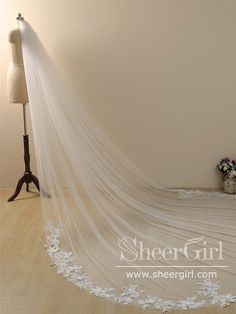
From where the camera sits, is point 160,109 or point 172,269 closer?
point 172,269

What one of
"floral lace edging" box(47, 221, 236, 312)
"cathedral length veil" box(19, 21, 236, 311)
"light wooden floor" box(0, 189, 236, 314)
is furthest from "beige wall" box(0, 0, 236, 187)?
"floral lace edging" box(47, 221, 236, 312)

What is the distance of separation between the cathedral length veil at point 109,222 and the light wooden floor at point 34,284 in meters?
0.07

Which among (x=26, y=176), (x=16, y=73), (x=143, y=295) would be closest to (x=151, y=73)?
(x=16, y=73)

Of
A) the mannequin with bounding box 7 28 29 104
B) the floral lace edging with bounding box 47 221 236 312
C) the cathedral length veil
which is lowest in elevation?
the floral lace edging with bounding box 47 221 236 312

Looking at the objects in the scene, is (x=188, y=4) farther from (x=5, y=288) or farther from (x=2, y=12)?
(x=5, y=288)

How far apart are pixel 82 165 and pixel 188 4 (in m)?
1.78

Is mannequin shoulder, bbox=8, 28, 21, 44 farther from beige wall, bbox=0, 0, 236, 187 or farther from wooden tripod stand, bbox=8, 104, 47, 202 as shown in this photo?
wooden tripod stand, bbox=8, 104, 47, 202

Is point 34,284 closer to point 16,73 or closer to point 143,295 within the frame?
point 143,295

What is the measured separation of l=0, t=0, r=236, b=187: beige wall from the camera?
362 centimetres

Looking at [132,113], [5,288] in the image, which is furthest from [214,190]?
[5,288]

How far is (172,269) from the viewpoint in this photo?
2.55 meters

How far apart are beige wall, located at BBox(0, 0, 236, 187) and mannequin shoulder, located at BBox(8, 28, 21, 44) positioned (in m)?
0.51

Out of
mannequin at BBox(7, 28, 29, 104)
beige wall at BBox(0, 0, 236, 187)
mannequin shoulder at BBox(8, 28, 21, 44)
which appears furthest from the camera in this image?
beige wall at BBox(0, 0, 236, 187)

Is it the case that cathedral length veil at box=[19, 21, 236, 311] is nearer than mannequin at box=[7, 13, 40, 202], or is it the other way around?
cathedral length veil at box=[19, 21, 236, 311]
